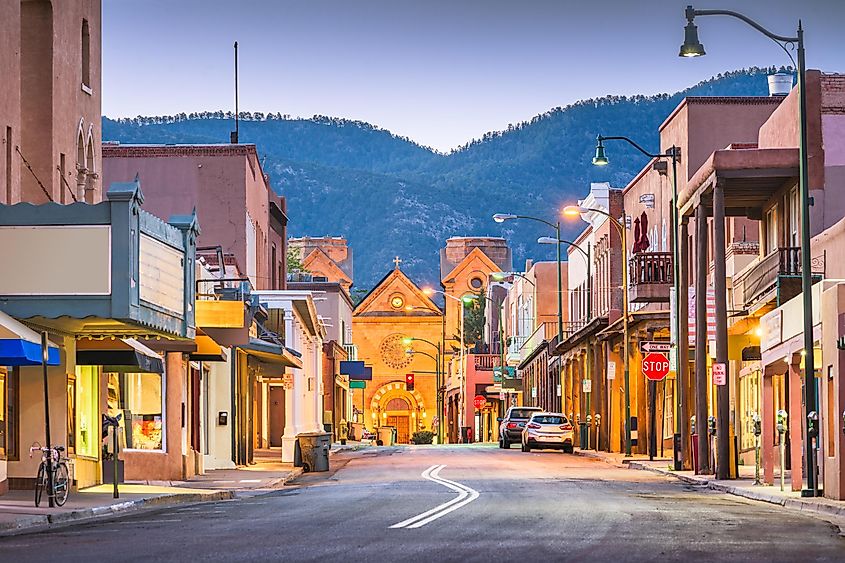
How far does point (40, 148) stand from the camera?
112ft

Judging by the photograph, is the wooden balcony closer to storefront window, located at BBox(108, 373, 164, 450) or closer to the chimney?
the chimney

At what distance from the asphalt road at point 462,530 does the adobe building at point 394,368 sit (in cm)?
12712

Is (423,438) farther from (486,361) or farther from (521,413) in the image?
(521,413)

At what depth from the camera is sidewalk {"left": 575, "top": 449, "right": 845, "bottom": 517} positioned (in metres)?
25.6

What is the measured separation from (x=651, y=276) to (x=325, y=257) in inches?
4632


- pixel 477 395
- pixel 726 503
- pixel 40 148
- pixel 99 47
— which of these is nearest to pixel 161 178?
pixel 99 47

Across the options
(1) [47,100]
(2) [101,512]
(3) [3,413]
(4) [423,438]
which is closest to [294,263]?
(4) [423,438]

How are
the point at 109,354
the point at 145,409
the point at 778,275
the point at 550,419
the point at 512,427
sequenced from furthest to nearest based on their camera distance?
the point at 512,427
the point at 550,419
the point at 145,409
the point at 778,275
the point at 109,354

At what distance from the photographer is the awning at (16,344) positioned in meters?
26.3

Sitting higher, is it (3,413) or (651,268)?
(651,268)

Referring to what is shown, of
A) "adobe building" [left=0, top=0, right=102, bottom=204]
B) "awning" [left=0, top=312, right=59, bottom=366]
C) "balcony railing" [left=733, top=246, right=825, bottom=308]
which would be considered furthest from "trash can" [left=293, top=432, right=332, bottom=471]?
"awning" [left=0, top=312, right=59, bottom=366]

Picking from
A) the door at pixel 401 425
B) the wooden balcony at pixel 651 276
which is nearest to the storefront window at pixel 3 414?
the wooden balcony at pixel 651 276

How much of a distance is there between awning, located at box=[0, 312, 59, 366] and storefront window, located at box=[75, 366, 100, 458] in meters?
6.24

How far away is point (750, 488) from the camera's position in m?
31.5
